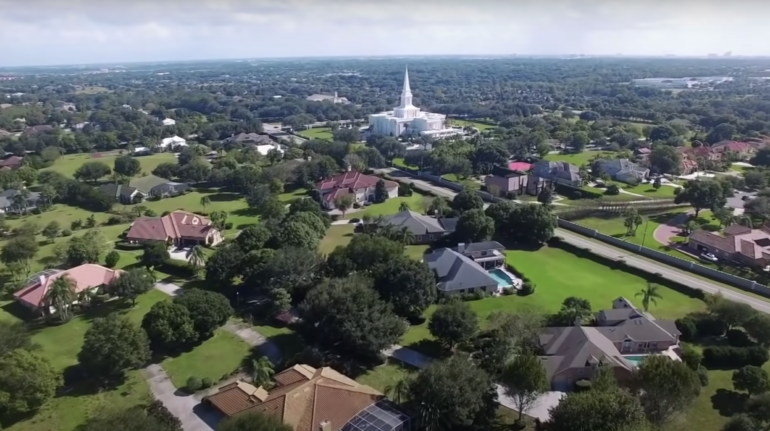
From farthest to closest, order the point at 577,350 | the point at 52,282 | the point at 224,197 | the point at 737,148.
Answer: the point at 737,148, the point at 224,197, the point at 52,282, the point at 577,350

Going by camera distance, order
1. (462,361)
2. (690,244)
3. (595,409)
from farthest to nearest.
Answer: (690,244) → (462,361) → (595,409)

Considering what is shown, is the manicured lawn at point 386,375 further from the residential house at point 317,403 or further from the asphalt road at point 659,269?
the asphalt road at point 659,269

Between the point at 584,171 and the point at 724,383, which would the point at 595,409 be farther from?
the point at 584,171

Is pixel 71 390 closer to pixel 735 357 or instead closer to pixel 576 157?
pixel 735 357

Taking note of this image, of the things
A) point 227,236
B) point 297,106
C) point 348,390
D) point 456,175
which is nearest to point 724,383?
point 348,390

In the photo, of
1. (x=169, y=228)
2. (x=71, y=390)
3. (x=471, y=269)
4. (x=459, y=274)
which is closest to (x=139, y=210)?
(x=169, y=228)

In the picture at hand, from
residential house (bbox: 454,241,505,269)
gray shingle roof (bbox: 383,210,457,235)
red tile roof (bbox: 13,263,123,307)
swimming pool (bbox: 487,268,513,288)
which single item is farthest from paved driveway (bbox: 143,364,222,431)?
gray shingle roof (bbox: 383,210,457,235)

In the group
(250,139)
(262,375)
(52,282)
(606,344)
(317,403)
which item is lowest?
(606,344)
